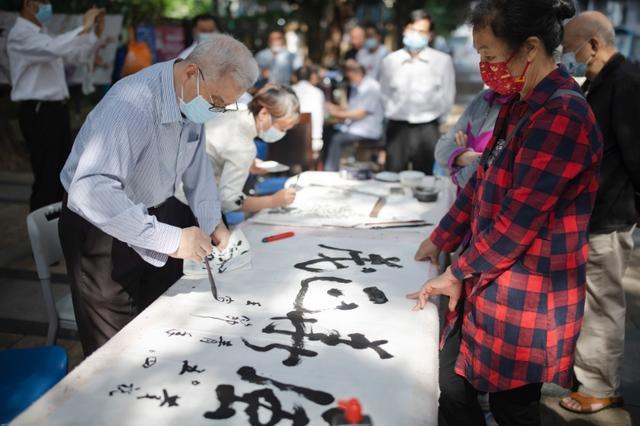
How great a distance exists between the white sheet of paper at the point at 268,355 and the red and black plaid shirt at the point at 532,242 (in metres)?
0.19

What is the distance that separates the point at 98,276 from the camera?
1920mm

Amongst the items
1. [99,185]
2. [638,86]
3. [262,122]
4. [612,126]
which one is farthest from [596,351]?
[99,185]

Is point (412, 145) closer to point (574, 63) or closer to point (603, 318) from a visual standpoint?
point (574, 63)

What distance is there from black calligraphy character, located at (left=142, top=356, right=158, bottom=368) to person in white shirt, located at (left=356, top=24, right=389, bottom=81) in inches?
287

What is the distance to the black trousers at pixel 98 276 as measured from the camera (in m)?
1.89

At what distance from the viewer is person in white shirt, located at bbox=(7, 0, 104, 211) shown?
4074 mm

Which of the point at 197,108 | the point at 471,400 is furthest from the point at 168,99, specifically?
the point at 471,400

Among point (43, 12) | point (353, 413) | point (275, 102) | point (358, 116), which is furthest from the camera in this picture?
point (358, 116)

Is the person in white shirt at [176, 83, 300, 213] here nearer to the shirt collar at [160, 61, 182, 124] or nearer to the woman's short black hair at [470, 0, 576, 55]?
the shirt collar at [160, 61, 182, 124]

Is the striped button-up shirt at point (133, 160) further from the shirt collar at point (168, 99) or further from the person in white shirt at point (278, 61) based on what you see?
the person in white shirt at point (278, 61)

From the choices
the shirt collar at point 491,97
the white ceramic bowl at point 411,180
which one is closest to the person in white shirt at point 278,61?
the white ceramic bowl at point 411,180

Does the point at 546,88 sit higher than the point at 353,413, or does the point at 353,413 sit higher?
the point at 546,88

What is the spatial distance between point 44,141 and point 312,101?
8.82ft

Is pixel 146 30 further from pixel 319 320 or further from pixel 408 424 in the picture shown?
pixel 408 424
